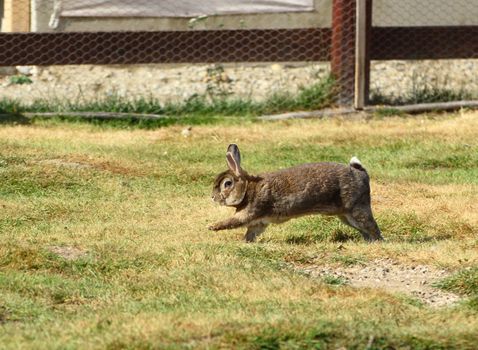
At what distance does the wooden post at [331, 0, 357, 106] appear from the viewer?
541 inches

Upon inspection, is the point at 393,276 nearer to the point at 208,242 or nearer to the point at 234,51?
the point at 208,242

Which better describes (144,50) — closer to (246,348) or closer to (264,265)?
(264,265)

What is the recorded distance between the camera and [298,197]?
8.16 m

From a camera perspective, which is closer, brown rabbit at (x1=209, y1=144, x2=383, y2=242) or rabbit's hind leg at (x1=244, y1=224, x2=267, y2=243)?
brown rabbit at (x1=209, y1=144, x2=383, y2=242)

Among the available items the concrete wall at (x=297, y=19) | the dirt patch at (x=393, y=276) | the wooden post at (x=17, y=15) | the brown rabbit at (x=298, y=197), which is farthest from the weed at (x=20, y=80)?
the dirt patch at (x=393, y=276)

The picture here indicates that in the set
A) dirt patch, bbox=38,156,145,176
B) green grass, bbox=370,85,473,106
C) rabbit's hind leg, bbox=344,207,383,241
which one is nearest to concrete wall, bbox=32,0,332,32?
green grass, bbox=370,85,473,106

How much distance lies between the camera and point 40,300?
6.60 meters

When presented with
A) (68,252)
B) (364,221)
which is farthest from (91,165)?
(364,221)

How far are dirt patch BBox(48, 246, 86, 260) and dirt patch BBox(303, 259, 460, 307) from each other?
143 cm

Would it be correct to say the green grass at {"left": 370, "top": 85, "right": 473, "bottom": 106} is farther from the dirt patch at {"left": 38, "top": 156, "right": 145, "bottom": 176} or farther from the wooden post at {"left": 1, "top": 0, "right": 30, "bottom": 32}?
A: the wooden post at {"left": 1, "top": 0, "right": 30, "bottom": 32}

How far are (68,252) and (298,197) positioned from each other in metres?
1.55

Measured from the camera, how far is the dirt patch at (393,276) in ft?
22.8

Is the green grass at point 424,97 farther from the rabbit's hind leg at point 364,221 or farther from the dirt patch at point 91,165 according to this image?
the rabbit's hind leg at point 364,221

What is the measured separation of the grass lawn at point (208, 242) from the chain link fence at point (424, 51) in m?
0.85
